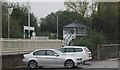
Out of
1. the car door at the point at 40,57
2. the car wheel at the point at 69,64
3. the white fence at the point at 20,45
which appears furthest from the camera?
the white fence at the point at 20,45

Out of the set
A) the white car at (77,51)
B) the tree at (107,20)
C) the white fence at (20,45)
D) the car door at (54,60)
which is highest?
the tree at (107,20)

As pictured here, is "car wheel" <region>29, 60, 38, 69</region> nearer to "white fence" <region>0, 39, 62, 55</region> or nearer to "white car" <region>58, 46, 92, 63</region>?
"white fence" <region>0, 39, 62, 55</region>

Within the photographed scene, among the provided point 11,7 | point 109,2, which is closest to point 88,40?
point 109,2

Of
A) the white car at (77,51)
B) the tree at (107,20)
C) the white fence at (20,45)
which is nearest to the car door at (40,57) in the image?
the white fence at (20,45)

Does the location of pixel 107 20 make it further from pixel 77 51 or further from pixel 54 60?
pixel 54 60

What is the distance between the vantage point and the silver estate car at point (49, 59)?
25.5m

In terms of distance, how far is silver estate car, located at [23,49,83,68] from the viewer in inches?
1002

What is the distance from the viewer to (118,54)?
155ft

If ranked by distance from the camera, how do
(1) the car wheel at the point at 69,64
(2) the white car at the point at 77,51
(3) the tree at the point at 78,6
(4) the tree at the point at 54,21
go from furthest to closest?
1. (4) the tree at the point at 54,21
2. (3) the tree at the point at 78,6
3. (2) the white car at the point at 77,51
4. (1) the car wheel at the point at 69,64

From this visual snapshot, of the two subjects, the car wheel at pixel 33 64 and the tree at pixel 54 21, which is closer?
the car wheel at pixel 33 64

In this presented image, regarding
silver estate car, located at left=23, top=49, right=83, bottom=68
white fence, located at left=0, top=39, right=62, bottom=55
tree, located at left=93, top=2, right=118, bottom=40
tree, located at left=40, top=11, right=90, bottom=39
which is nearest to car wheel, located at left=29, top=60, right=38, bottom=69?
silver estate car, located at left=23, top=49, right=83, bottom=68

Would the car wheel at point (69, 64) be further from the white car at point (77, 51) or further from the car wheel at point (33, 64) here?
the white car at point (77, 51)

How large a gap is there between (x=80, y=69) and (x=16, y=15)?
62076 mm

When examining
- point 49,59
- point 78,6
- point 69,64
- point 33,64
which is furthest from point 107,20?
point 49,59
